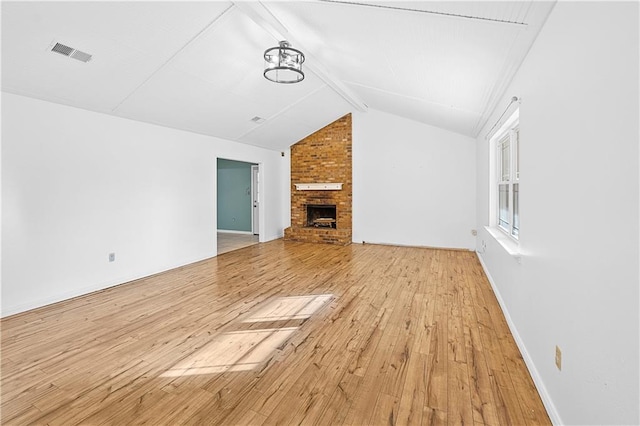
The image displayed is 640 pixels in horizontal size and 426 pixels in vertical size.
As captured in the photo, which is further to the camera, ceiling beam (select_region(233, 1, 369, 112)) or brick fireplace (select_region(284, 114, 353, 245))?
brick fireplace (select_region(284, 114, 353, 245))

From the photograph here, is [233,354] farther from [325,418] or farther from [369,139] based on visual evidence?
[369,139]

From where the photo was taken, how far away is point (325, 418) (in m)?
1.71

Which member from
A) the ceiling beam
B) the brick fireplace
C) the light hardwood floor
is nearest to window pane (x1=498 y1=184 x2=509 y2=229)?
the light hardwood floor

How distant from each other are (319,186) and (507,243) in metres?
4.82

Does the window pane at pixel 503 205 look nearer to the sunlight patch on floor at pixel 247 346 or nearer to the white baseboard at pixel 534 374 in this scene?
the white baseboard at pixel 534 374

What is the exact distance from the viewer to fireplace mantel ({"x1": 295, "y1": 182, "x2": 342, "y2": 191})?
24.1 ft

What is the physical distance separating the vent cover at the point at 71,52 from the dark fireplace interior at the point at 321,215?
213 inches

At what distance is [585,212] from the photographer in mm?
1328

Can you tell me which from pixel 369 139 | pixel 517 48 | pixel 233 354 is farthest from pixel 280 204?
pixel 517 48

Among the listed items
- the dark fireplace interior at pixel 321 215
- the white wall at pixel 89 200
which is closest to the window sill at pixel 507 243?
the dark fireplace interior at pixel 321 215

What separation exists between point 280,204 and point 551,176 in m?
6.68

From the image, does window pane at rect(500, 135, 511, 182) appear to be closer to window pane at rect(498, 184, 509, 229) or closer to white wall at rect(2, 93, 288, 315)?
window pane at rect(498, 184, 509, 229)

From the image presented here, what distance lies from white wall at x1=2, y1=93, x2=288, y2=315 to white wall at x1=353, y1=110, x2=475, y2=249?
346 centimetres

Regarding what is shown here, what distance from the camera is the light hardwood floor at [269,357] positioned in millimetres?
1768
